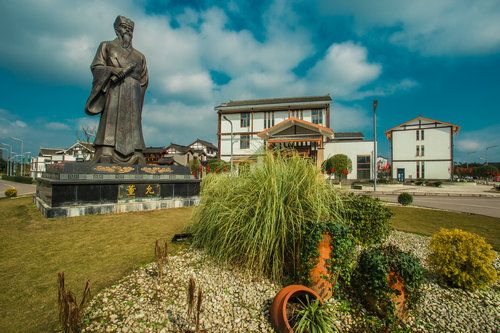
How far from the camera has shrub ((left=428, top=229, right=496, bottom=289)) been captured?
3367mm

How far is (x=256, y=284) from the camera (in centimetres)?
337

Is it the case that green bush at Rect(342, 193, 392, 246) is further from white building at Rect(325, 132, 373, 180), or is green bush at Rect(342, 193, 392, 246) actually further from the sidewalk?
white building at Rect(325, 132, 373, 180)

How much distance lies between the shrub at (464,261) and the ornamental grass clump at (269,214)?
1.54 m

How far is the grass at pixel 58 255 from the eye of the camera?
2705 millimetres

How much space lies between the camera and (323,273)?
2.97 meters

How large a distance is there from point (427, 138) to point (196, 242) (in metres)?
44.6

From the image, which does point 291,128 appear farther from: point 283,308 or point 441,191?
point 283,308

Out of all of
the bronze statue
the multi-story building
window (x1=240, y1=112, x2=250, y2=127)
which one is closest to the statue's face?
the bronze statue

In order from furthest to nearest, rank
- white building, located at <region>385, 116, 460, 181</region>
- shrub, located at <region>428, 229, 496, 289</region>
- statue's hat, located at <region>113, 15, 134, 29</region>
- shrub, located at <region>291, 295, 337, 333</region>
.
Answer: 1. white building, located at <region>385, 116, 460, 181</region>
2. statue's hat, located at <region>113, 15, 134, 29</region>
3. shrub, located at <region>428, 229, 496, 289</region>
4. shrub, located at <region>291, 295, 337, 333</region>

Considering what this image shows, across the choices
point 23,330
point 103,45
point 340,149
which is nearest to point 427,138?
point 340,149

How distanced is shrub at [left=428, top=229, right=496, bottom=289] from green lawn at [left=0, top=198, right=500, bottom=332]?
9.89 ft

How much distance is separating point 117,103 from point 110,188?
346 centimetres

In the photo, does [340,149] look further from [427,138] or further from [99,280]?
[99,280]

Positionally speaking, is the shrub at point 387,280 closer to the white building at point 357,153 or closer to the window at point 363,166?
the white building at point 357,153
